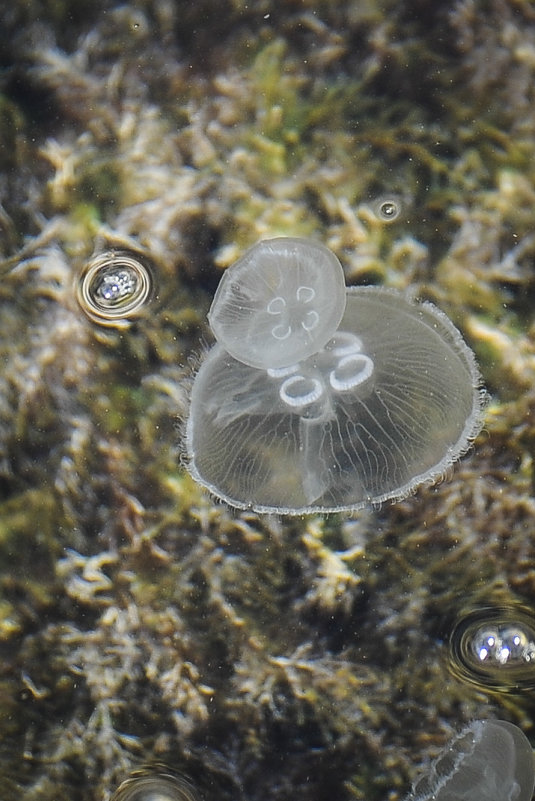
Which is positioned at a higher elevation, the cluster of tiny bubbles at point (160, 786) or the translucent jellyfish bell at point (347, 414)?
the translucent jellyfish bell at point (347, 414)

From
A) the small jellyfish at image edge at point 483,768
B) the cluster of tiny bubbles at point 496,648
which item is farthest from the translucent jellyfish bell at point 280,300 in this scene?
the small jellyfish at image edge at point 483,768

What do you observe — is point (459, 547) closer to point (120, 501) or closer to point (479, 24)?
point (120, 501)

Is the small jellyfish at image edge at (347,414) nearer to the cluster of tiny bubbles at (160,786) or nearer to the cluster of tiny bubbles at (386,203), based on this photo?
the cluster of tiny bubbles at (386,203)

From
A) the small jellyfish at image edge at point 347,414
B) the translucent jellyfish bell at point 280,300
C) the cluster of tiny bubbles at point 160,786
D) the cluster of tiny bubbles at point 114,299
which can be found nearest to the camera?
the translucent jellyfish bell at point 280,300

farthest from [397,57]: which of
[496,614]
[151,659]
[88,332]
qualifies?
[151,659]

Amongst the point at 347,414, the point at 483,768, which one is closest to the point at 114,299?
the point at 347,414

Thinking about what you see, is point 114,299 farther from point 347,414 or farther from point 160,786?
point 160,786

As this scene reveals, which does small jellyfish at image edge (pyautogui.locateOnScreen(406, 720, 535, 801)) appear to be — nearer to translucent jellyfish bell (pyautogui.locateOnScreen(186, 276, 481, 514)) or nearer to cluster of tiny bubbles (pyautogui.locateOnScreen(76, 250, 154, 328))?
translucent jellyfish bell (pyautogui.locateOnScreen(186, 276, 481, 514))
